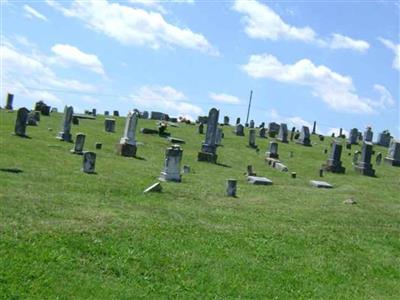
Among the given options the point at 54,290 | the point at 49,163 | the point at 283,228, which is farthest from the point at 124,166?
the point at 54,290

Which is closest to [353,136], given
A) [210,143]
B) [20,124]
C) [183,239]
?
[210,143]

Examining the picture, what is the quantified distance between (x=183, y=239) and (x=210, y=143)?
20981mm

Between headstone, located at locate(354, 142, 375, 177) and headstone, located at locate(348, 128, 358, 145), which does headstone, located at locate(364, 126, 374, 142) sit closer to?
headstone, located at locate(348, 128, 358, 145)

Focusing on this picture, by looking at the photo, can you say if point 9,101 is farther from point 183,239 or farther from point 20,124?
point 183,239

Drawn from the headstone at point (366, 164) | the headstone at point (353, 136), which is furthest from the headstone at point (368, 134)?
the headstone at point (366, 164)

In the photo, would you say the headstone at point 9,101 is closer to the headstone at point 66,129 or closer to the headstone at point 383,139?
the headstone at point 66,129

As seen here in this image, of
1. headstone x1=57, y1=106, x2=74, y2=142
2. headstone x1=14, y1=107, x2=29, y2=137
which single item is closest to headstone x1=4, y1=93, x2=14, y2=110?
headstone x1=57, y1=106, x2=74, y2=142

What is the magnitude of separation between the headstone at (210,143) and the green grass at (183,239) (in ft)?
27.0

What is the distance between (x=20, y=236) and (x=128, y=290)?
2674 mm

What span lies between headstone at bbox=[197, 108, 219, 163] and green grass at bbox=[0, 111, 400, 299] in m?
8.22

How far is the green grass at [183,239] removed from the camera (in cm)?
1070

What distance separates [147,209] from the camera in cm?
1574

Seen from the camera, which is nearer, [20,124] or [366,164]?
[20,124]

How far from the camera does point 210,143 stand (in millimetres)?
33969
